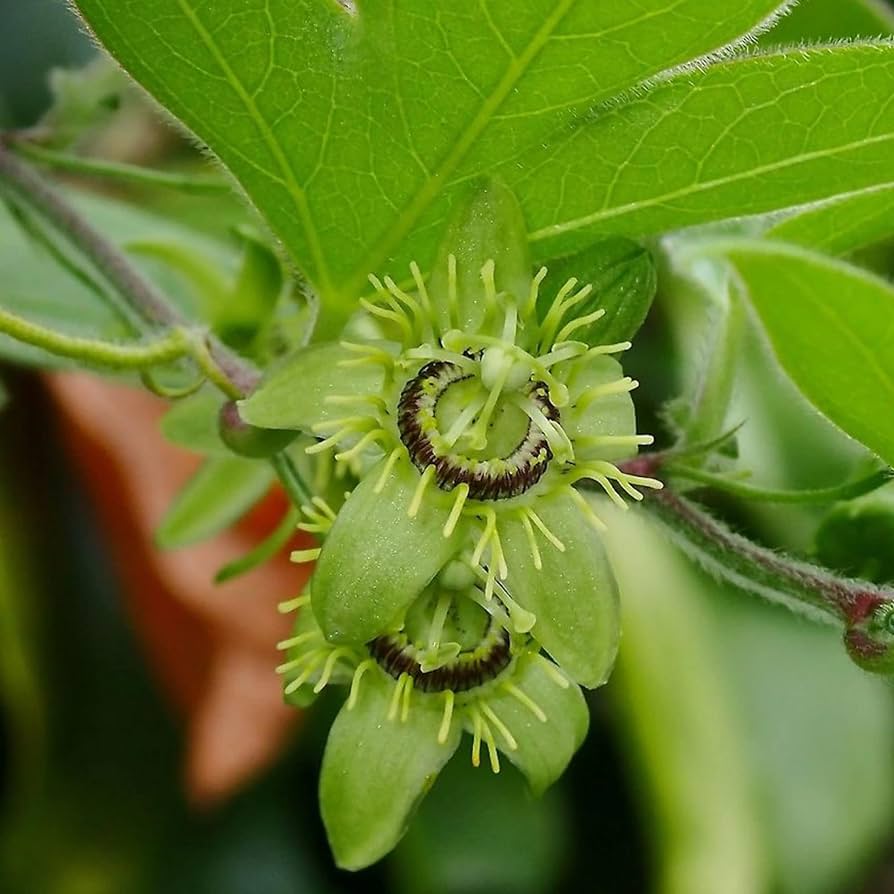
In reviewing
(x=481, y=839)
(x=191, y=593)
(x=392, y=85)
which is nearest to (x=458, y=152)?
(x=392, y=85)

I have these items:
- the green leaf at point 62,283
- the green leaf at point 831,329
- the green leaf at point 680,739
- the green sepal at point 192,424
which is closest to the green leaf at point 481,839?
the green leaf at point 680,739

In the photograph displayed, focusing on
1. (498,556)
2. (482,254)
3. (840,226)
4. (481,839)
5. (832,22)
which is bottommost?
(481,839)

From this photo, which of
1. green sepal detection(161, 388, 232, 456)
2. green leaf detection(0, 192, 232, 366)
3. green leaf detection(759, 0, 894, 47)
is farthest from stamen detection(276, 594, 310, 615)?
green leaf detection(759, 0, 894, 47)

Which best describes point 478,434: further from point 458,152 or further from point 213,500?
point 213,500

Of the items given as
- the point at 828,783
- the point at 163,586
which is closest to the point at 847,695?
the point at 828,783

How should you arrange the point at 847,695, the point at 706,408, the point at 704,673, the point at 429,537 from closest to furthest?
the point at 429,537 < the point at 706,408 < the point at 704,673 < the point at 847,695

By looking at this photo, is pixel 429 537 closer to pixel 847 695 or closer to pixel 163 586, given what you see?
pixel 163 586
